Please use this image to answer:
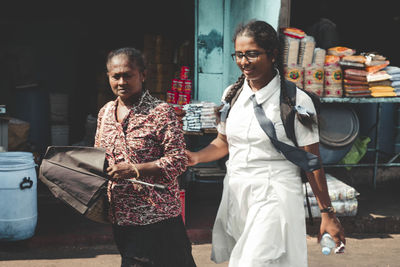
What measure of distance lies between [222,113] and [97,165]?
2.54 ft

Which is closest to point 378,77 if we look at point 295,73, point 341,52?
point 341,52

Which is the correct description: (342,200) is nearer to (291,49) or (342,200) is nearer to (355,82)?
(355,82)

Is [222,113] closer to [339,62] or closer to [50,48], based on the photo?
[339,62]

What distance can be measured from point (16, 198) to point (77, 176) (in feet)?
7.81

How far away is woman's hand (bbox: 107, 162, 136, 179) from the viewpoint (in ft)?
7.99

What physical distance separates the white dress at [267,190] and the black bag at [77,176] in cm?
73

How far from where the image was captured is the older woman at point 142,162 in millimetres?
2545

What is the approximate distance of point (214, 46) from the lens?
6.41m

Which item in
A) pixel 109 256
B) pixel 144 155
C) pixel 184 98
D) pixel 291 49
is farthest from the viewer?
pixel 184 98

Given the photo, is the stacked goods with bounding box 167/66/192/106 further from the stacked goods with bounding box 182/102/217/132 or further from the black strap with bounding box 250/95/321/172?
the black strap with bounding box 250/95/321/172

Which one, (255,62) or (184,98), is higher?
(255,62)

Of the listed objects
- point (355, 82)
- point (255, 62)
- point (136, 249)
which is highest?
point (255, 62)

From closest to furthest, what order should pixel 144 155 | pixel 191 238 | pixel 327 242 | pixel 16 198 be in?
pixel 327 242 < pixel 144 155 < pixel 16 198 < pixel 191 238

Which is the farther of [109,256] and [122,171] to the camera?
[109,256]
